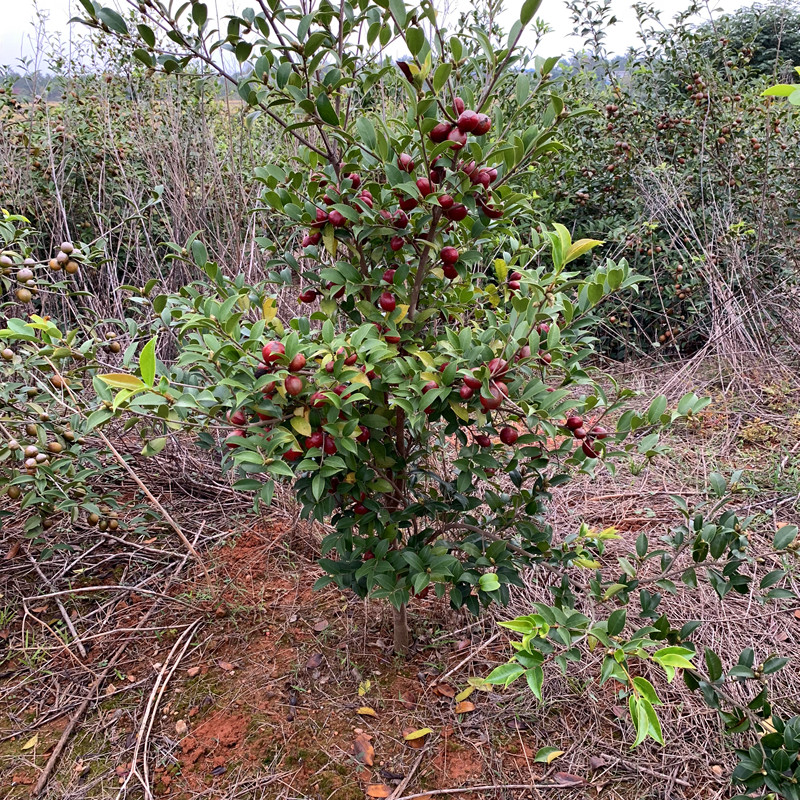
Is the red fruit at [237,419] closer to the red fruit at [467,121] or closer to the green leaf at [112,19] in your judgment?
the red fruit at [467,121]

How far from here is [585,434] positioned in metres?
1.41

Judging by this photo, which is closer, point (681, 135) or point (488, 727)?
point (488, 727)

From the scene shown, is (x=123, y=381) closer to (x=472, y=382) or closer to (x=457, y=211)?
(x=472, y=382)

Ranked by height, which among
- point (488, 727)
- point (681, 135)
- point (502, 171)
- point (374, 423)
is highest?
point (681, 135)

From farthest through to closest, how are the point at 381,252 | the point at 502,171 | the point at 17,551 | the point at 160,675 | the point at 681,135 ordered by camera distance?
the point at 681,135 → the point at 17,551 → the point at 160,675 → the point at 381,252 → the point at 502,171

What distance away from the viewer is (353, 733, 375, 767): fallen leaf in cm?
172

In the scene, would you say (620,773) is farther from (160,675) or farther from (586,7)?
(586,7)

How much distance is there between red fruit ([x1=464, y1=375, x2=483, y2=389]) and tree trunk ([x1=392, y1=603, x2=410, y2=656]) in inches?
40.2

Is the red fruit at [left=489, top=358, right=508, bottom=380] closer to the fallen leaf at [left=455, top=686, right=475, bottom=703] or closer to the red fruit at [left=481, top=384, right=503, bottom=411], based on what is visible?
the red fruit at [left=481, top=384, right=503, bottom=411]

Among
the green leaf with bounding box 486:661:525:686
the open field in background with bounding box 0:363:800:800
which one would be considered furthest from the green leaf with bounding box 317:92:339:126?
the open field in background with bounding box 0:363:800:800

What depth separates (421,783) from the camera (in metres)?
1.67

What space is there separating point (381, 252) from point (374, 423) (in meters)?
0.46

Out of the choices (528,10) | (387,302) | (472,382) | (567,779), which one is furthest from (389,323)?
(567,779)

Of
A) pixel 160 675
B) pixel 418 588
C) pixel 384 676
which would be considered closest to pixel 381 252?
pixel 418 588
